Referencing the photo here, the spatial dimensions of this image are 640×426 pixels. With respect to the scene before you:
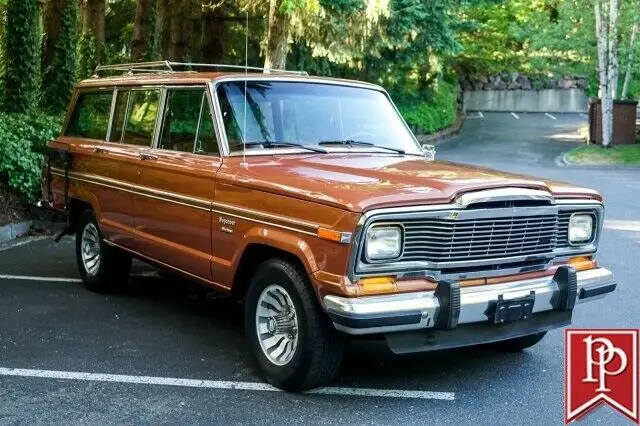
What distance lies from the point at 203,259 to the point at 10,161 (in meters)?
6.17

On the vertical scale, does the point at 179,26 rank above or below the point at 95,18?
below

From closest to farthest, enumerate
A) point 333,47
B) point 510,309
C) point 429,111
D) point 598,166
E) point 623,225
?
point 510,309
point 623,225
point 333,47
point 598,166
point 429,111

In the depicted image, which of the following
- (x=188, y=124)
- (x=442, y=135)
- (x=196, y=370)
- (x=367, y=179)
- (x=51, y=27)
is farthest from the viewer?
(x=442, y=135)

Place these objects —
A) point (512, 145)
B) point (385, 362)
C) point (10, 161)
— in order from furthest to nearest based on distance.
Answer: point (512, 145)
point (10, 161)
point (385, 362)

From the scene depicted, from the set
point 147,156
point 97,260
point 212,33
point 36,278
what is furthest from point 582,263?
point 212,33

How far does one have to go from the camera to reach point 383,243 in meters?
4.43

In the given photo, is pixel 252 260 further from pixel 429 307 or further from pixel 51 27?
pixel 51 27

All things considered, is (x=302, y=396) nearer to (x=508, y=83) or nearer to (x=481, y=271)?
(x=481, y=271)

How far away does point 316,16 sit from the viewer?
17625mm

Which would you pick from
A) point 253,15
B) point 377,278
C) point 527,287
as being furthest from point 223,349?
point 253,15

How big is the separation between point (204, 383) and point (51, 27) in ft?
53.0

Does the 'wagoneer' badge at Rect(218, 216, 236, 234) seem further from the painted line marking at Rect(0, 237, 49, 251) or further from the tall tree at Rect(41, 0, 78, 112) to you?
the tall tree at Rect(41, 0, 78, 112)

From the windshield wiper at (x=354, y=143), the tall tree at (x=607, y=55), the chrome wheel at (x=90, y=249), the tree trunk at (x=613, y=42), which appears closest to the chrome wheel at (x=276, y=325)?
the windshield wiper at (x=354, y=143)

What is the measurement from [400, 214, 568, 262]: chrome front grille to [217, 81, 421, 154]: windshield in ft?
4.88
